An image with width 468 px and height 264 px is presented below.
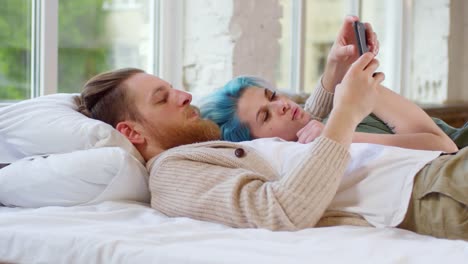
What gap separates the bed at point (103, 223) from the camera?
51.6 inches

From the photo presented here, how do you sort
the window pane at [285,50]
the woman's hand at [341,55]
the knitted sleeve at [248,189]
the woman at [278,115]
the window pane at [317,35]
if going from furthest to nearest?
the window pane at [317,35]
the window pane at [285,50]
the woman's hand at [341,55]
the woman at [278,115]
the knitted sleeve at [248,189]

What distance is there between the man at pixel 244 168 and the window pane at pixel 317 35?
2.35m

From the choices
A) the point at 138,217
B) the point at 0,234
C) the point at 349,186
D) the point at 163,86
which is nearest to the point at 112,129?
the point at 163,86

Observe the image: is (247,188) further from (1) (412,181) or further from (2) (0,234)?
(2) (0,234)

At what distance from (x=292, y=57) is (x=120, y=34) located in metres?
1.20

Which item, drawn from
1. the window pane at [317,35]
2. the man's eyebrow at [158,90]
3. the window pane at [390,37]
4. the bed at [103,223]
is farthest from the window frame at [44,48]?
the window pane at [390,37]

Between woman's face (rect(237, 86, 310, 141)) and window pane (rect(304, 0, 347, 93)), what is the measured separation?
7.05ft

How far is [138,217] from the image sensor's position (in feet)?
5.34

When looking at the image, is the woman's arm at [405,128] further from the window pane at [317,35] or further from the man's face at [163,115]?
the window pane at [317,35]

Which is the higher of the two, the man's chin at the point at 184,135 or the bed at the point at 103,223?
the man's chin at the point at 184,135

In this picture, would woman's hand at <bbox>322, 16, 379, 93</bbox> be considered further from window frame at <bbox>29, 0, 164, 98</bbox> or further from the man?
window frame at <bbox>29, 0, 164, 98</bbox>

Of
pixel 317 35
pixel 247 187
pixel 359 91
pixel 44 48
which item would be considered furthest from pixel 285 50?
pixel 247 187

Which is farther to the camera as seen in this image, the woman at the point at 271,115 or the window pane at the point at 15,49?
the window pane at the point at 15,49

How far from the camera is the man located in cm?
150
